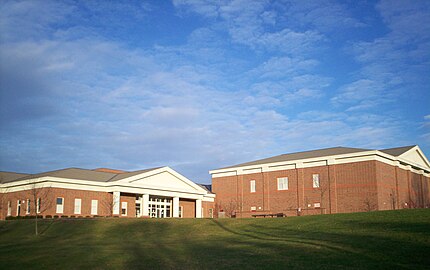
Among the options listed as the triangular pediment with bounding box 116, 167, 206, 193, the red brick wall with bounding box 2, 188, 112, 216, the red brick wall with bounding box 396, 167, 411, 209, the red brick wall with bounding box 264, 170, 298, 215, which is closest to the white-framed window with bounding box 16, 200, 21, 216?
the red brick wall with bounding box 2, 188, 112, 216

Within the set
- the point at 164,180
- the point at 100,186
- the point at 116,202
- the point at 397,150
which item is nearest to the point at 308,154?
the point at 397,150

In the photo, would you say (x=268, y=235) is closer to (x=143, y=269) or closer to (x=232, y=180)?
(x=143, y=269)

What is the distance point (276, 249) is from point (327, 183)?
31973 millimetres

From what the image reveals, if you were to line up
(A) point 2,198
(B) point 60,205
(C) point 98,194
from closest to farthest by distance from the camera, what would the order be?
(B) point 60,205, (C) point 98,194, (A) point 2,198

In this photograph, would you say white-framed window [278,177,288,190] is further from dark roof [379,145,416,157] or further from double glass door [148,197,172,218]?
double glass door [148,197,172,218]

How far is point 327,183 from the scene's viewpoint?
49469mm

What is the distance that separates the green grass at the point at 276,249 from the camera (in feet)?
52.6

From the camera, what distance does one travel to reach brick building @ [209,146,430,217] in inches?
1844

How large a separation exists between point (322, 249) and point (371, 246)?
1879 mm

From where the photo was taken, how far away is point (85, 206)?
47.4m

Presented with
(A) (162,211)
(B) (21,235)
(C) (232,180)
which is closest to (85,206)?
(A) (162,211)

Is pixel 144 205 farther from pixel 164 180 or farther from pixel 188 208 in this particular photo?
pixel 188 208

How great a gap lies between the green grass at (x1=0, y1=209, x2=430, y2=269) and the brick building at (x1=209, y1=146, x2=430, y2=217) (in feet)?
57.5

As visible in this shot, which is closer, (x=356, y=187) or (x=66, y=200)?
(x=66, y=200)
